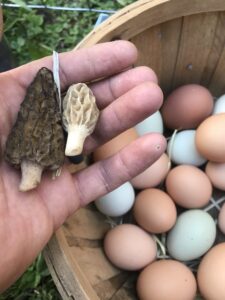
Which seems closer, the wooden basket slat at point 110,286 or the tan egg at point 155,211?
the wooden basket slat at point 110,286

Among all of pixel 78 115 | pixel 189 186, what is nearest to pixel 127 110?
pixel 78 115

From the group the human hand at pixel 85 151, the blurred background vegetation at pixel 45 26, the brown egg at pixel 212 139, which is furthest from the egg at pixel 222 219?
the blurred background vegetation at pixel 45 26

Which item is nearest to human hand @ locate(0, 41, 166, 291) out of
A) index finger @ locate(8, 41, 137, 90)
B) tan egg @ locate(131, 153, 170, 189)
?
index finger @ locate(8, 41, 137, 90)

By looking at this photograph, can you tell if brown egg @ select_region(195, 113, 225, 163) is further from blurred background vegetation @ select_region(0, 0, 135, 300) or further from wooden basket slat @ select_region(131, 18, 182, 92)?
blurred background vegetation @ select_region(0, 0, 135, 300)

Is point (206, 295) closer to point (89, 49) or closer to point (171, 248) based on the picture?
point (171, 248)

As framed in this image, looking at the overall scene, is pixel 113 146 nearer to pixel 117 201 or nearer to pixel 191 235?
pixel 117 201

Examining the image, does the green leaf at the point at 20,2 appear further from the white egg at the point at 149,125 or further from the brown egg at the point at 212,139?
the brown egg at the point at 212,139
